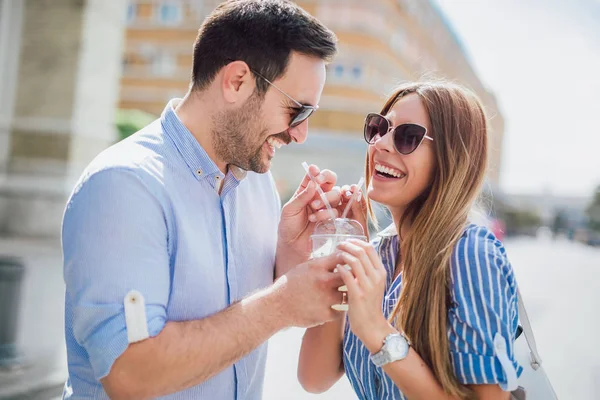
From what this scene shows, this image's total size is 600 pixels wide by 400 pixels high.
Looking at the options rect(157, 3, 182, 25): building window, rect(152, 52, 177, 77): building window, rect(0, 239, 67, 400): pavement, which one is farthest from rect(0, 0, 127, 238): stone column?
rect(157, 3, 182, 25): building window

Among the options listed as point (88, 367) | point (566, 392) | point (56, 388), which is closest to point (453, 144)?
point (88, 367)

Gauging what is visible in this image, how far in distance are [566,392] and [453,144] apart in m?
4.73

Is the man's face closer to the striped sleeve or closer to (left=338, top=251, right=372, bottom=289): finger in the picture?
(left=338, top=251, right=372, bottom=289): finger

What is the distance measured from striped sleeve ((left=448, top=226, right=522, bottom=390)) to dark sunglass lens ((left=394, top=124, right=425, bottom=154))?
1.51 feet

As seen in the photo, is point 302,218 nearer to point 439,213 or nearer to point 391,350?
point 439,213

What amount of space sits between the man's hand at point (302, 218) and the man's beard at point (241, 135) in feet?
0.82

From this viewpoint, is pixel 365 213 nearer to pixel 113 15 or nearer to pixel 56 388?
pixel 56 388

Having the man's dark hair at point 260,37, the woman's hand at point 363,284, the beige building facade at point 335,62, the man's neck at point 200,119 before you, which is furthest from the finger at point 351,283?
the beige building facade at point 335,62

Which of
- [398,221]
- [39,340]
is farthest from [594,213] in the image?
[398,221]

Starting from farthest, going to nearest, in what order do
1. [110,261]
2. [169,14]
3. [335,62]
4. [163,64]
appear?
[163,64], [169,14], [335,62], [110,261]

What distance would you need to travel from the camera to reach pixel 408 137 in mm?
2119

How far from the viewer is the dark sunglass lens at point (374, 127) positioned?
7.40 ft

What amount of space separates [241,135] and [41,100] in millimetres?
12451

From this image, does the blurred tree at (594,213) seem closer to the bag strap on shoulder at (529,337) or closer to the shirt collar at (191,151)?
the bag strap on shoulder at (529,337)
